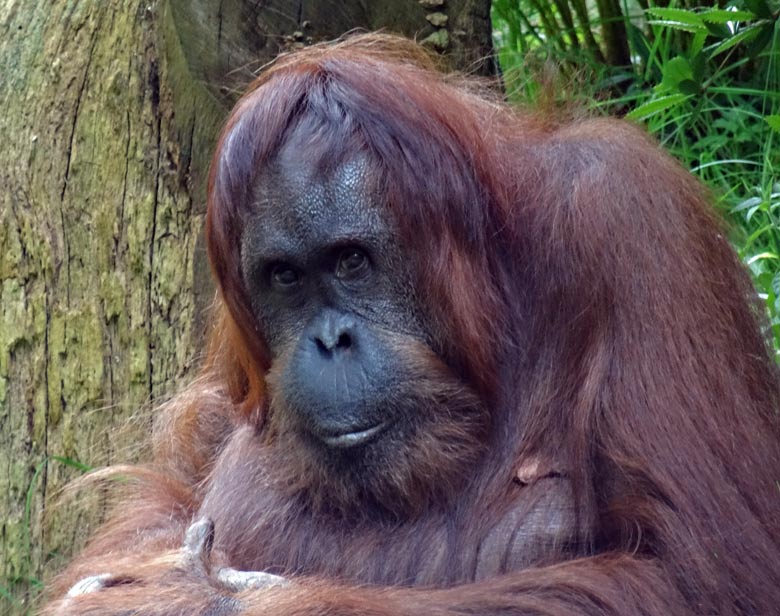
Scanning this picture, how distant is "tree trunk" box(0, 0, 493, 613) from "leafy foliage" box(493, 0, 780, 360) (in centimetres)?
84


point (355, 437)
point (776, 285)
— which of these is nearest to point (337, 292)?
point (355, 437)

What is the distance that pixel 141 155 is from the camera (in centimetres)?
397

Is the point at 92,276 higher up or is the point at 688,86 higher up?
the point at 688,86

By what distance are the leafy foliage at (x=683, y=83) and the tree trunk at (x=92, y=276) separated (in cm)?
84

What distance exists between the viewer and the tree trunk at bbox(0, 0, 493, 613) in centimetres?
397

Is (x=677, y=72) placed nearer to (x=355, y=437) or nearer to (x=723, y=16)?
(x=723, y=16)

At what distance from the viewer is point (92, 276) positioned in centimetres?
399

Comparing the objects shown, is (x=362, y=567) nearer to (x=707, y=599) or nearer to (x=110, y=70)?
(x=707, y=599)


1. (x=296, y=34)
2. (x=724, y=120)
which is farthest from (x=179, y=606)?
(x=724, y=120)

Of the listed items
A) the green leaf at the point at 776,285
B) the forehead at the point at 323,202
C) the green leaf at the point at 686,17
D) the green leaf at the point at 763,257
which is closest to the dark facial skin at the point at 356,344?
the forehead at the point at 323,202

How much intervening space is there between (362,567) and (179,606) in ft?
1.39

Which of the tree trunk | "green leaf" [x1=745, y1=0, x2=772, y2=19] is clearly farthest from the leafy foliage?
the tree trunk

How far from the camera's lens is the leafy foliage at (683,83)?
13.3ft

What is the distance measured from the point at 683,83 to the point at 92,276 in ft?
5.72
